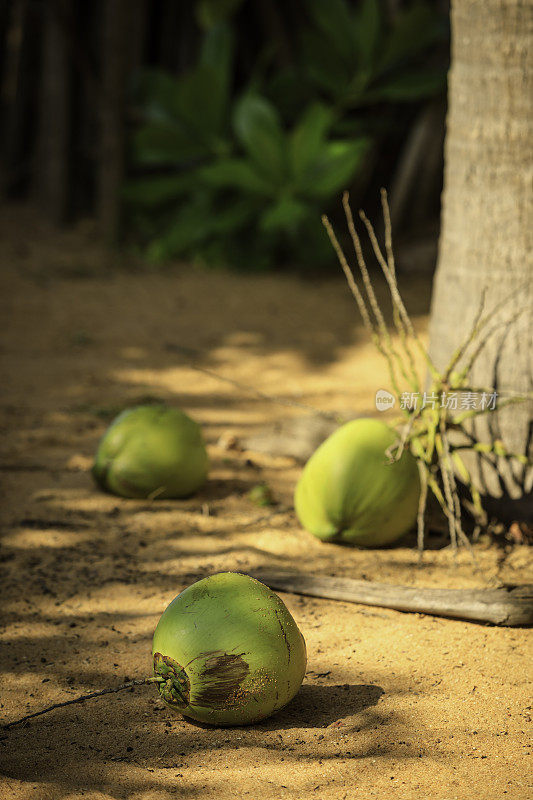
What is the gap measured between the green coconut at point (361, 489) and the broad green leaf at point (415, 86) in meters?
3.79

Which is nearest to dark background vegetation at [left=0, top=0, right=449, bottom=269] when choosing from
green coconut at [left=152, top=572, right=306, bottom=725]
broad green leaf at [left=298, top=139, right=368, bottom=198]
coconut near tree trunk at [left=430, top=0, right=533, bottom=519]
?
broad green leaf at [left=298, top=139, right=368, bottom=198]

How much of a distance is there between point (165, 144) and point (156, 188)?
0.33m

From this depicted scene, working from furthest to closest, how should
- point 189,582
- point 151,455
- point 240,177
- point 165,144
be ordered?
point 165,144 < point 240,177 < point 151,455 < point 189,582

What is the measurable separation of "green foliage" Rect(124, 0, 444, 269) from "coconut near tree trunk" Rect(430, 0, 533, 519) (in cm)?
274

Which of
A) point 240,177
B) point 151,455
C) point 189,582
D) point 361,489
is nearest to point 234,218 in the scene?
point 240,177

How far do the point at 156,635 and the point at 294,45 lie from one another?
5.85m

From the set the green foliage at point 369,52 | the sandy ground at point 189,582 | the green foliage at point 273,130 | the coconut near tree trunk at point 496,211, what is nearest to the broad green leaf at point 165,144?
the green foliage at point 273,130

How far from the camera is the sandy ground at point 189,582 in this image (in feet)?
5.65

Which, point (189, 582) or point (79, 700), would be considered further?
point (189, 582)

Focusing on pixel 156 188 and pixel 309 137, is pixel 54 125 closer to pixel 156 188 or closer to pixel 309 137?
pixel 156 188

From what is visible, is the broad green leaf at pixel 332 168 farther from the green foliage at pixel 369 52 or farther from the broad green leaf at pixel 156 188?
the broad green leaf at pixel 156 188

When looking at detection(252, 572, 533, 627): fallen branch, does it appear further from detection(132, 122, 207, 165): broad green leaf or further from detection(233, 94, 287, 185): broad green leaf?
detection(132, 122, 207, 165): broad green leaf

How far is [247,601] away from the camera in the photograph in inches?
74.4

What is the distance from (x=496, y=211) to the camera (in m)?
2.67
